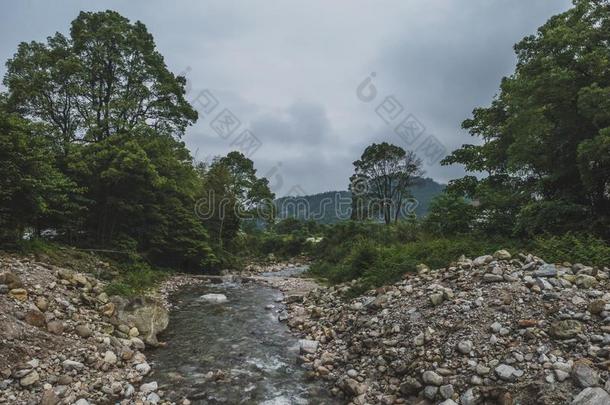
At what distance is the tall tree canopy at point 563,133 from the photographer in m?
8.62

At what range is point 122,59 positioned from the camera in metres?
17.0

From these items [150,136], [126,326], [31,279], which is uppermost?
[150,136]

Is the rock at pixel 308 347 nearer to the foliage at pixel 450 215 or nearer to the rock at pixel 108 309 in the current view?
the rock at pixel 108 309

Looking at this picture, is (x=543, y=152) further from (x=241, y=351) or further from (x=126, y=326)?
(x=126, y=326)

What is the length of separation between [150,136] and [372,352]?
1491cm

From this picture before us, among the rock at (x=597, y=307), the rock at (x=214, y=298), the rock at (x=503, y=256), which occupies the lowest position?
the rock at (x=214, y=298)

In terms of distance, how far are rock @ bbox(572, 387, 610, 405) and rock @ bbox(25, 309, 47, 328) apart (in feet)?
27.0

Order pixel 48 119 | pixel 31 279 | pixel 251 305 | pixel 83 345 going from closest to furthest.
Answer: pixel 83 345 → pixel 31 279 → pixel 251 305 → pixel 48 119

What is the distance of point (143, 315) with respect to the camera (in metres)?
7.70

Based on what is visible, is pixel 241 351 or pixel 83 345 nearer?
pixel 83 345

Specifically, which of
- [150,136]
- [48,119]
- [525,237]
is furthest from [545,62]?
[48,119]

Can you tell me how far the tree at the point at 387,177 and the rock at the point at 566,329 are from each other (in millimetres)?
34697

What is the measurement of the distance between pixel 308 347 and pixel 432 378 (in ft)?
9.49

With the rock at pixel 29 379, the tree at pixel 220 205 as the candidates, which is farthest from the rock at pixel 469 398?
the tree at pixel 220 205
